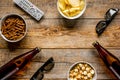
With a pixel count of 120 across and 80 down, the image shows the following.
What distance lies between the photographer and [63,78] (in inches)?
69.3

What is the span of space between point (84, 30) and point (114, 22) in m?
0.12

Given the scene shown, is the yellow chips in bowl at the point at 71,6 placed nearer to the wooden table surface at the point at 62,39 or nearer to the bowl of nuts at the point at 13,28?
the wooden table surface at the point at 62,39

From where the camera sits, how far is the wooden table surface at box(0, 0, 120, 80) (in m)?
1.77

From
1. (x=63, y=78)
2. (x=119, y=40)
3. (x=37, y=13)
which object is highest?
(x=37, y=13)

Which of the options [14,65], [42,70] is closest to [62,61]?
[42,70]

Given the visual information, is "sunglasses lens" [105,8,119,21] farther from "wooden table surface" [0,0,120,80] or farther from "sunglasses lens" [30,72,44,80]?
"sunglasses lens" [30,72,44,80]

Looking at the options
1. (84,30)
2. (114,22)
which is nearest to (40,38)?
(84,30)

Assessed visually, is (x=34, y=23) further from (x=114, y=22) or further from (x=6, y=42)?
(x=114, y=22)

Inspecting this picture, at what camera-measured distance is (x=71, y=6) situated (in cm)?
173

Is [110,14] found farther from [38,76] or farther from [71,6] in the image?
[38,76]

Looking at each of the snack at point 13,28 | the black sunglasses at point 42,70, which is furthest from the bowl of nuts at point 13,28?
the black sunglasses at point 42,70

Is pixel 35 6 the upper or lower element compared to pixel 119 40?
upper

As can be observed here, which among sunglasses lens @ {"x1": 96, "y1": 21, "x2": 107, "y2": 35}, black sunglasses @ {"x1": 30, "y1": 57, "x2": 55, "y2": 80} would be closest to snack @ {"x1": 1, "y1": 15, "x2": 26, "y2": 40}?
black sunglasses @ {"x1": 30, "y1": 57, "x2": 55, "y2": 80}

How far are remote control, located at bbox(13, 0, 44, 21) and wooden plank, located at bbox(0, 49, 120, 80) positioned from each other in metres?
0.14
